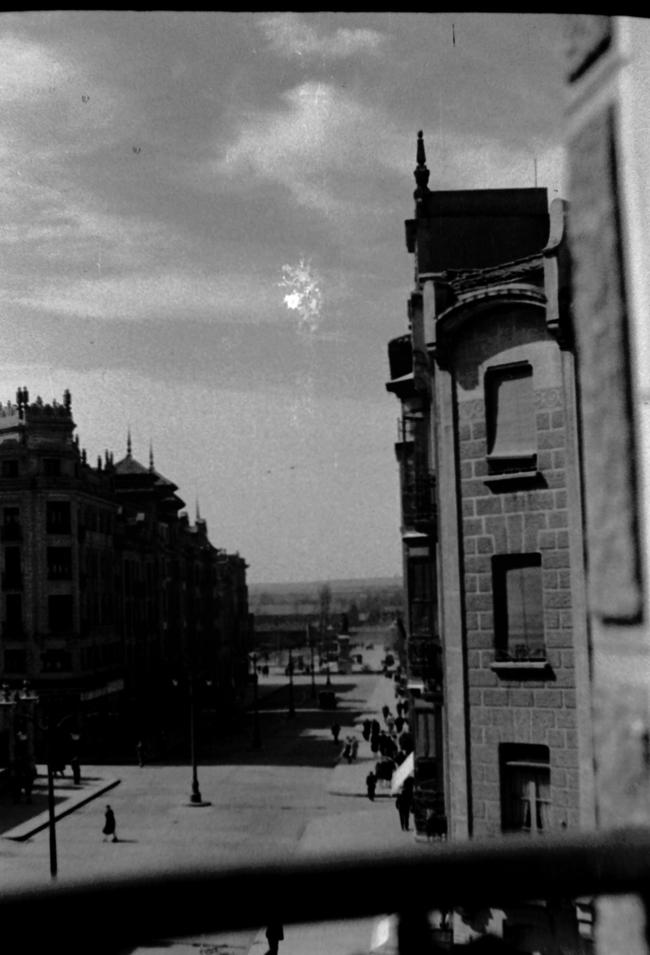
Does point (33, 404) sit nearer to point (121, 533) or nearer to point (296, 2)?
point (121, 533)

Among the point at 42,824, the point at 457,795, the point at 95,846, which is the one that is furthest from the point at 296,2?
the point at 42,824

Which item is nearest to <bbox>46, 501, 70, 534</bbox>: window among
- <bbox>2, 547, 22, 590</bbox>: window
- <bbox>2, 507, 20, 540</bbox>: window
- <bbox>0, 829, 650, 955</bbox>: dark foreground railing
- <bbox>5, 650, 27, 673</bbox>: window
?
<bbox>2, 507, 20, 540</bbox>: window

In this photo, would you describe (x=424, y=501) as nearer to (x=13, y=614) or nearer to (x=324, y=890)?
(x=324, y=890)

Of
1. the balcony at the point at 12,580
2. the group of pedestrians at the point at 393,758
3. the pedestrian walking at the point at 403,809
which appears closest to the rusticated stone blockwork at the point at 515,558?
the pedestrian walking at the point at 403,809

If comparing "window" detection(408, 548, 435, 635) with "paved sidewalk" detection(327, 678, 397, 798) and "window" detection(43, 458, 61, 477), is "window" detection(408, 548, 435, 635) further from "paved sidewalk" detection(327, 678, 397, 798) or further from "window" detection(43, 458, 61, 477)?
"window" detection(43, 458, 61, 477)

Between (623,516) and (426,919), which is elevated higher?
(623,516)

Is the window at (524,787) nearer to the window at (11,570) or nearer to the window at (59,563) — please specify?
the window at (59,563)
